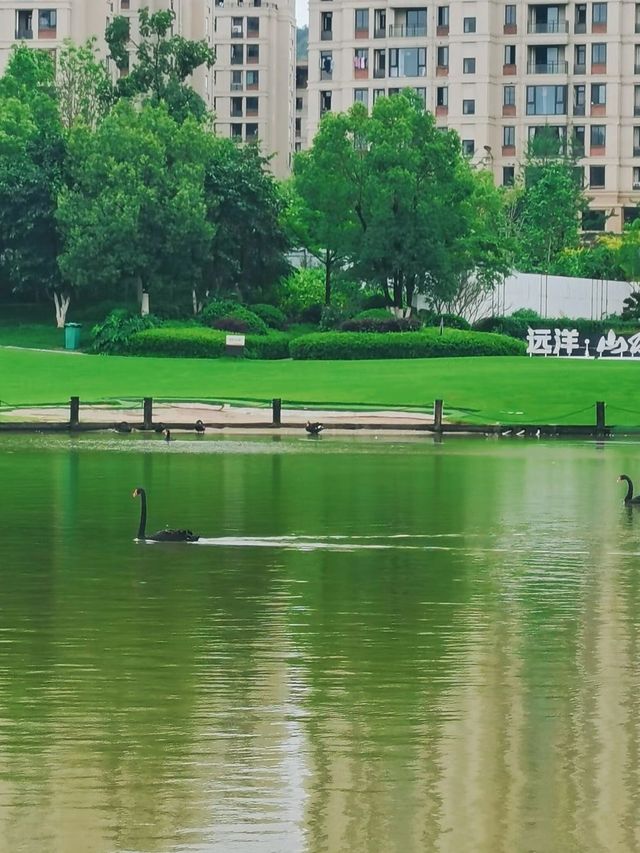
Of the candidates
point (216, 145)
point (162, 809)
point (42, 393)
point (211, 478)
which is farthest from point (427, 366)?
point (162, 809)

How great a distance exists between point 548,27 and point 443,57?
31.4ft

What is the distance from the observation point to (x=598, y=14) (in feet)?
536

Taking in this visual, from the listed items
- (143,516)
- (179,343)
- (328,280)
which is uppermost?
(328,280)

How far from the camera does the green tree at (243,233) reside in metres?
93.8

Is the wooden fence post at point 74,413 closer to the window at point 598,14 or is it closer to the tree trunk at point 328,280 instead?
the tree trunk at point 328,280

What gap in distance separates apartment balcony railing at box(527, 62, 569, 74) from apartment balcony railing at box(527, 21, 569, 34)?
263 centimetres

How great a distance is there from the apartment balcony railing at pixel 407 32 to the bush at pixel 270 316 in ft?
271

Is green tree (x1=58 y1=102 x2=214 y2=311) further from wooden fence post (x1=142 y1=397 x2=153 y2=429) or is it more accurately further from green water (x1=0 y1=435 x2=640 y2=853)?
green water (x1=0 y1=435 x2=640 y2=853)

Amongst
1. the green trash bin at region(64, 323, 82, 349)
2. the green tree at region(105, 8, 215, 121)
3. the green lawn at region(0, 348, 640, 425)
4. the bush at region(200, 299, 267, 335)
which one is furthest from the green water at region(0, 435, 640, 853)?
the green tree at region(105, 8, 215, 121)

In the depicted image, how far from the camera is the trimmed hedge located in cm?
8338

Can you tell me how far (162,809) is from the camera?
1316 cm

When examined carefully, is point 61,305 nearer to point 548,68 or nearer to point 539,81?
point 539,81

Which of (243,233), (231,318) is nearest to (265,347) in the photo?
(231,318)

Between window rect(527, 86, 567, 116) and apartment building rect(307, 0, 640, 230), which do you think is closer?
apartment building rect(307, 0, 640, 230)
